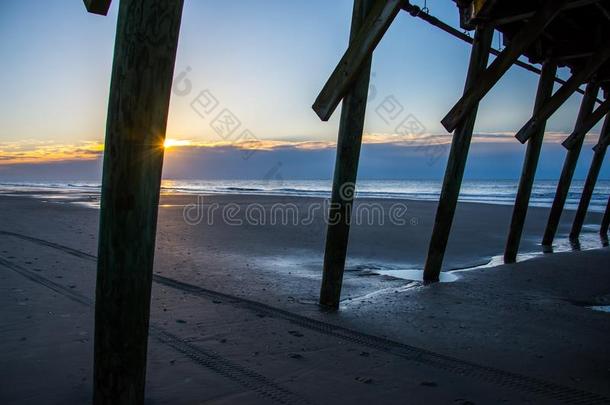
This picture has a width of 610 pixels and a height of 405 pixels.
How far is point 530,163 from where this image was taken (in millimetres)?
7234

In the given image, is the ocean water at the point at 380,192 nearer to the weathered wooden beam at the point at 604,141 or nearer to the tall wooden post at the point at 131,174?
the weathered wooden beam at the point at 604,141

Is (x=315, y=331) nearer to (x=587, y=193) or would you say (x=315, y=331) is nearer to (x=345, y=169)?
(x=345, y=169)

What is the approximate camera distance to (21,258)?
6316 millimetres

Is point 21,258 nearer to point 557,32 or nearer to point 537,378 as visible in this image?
point 537,378

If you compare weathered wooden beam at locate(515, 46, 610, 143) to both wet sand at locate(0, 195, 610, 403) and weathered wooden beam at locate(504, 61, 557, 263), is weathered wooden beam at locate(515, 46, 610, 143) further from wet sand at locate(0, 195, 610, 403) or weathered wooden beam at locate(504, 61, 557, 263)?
wet sand at locate(0, 195, 610, 403)

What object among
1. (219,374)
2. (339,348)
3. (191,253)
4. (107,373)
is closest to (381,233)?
(191,253)

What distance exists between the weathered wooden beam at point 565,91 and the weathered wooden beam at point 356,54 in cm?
349

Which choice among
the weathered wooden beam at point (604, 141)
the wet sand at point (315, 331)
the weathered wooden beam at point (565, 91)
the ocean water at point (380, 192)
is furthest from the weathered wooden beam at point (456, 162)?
the ocean water at point (380, 192)

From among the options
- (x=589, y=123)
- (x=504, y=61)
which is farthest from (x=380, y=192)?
(x=504, y=61)

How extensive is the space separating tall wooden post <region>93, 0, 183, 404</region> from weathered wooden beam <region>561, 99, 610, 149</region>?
769cm

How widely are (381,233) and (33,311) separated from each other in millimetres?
8355

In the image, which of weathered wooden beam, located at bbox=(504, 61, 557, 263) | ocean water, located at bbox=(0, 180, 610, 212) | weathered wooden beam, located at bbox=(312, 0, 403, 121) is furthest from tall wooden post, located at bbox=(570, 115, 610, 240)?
ocean water, located at bbox=(0, 180, 610, 212)

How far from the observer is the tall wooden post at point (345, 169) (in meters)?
3.98

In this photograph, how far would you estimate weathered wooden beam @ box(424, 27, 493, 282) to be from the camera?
17.4 ft
